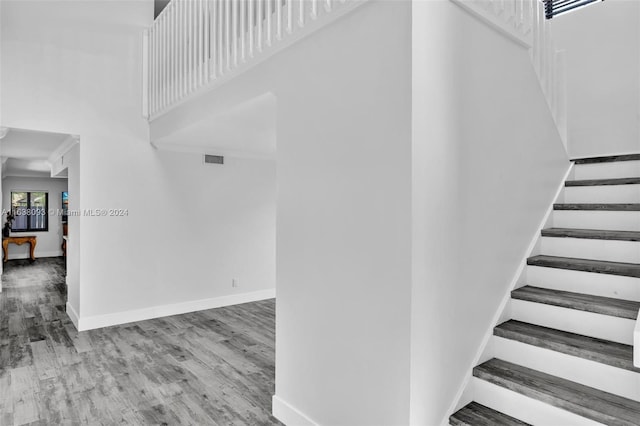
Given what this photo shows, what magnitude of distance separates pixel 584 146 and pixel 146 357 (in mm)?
4850

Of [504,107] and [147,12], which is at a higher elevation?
[147,12]

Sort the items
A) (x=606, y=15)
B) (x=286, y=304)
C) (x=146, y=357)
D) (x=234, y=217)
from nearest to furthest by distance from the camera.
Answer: (x=286, y=304)
(x=146, y=357)
(x=606, y=15)
(x=234, y=217)

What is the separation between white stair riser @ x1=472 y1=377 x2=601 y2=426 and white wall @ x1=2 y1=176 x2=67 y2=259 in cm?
1192

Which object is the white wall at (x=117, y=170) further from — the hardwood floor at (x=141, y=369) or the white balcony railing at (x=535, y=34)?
the white balcony railing at (x=535, y=34)

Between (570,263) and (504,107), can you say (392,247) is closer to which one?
(504,107)

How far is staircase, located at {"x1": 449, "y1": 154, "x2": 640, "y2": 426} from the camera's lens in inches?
67.2

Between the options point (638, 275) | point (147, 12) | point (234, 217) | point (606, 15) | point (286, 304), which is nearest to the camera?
point (638, 275)

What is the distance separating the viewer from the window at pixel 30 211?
10.5 meters

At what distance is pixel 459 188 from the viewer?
1.87 meters

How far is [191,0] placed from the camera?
374 centimetres

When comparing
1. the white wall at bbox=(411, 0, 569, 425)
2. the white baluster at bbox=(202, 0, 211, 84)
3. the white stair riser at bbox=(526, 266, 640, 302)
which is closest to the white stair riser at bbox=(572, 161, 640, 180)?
the white wall at bbox=(411, 0, 569, 425)

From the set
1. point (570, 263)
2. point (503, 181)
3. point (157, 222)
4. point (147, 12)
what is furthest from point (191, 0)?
point (570, 263)

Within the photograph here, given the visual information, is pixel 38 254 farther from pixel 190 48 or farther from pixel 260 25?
pixel 260 25

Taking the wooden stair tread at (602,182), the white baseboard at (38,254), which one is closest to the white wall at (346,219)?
the wooden stair tread at (602,182)
